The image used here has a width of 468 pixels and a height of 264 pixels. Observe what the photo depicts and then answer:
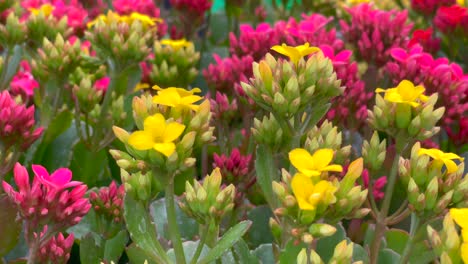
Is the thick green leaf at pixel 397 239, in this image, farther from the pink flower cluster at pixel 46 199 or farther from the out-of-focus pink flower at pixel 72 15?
the out-of-focus pink flower at pixel 72 15

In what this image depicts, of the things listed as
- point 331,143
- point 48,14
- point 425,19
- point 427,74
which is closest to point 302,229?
point 331,143

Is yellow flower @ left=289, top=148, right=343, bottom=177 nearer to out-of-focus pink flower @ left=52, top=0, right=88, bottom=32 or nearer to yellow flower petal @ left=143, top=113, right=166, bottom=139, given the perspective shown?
yellow flower petal @ left=143, top=113, right=166, bottom=139

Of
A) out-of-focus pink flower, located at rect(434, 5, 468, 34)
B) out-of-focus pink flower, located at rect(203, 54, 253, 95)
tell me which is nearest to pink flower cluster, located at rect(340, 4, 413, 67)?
out-of-focus pink flower, located at rect(434, 5, 468, 34)

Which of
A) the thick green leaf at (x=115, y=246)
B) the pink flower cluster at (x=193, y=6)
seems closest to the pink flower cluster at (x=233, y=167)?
the thick green leaf at (x=115, y=246)

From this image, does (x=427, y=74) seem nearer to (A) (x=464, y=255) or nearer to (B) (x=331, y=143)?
(B) (x=331, y=143)

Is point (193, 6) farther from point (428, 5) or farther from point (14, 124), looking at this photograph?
point (14, 124)

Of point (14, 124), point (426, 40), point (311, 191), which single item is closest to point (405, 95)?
point (311, 191)
